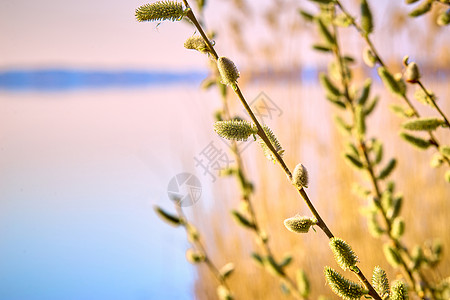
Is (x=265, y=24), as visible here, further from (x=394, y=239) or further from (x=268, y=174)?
(x=394, y=239)

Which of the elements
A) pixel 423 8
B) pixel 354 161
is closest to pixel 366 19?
pixel 423 8

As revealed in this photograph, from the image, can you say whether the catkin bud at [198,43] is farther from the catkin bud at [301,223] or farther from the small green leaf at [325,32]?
the small green leaf at [325,32]

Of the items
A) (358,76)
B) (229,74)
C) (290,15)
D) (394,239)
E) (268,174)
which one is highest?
(290,15)

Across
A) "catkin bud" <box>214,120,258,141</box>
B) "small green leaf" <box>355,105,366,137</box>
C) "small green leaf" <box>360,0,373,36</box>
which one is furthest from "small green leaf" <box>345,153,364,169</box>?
"catkin bud" <box>214,120,258,141</box>

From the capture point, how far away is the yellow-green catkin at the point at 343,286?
0.30m

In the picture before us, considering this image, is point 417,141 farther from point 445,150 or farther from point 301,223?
point 301,223

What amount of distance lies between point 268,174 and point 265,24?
0.50m

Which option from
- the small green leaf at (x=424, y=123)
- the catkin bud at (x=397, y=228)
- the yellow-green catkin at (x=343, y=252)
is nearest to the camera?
the yellow-green catkin at (x=343, y=252)

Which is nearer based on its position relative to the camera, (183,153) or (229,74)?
(229,74)

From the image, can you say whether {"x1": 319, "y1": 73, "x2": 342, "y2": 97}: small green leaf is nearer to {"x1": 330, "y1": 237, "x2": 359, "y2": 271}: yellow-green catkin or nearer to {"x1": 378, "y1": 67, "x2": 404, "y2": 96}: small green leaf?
{"x1": 378, "y1": 67, "x2": 404, "y2": 96}: small green leaf

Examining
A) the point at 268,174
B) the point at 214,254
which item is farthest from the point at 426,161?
the point at 214,254

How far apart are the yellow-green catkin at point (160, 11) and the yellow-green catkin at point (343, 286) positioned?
0.21m

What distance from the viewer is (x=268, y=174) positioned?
4.27 feet

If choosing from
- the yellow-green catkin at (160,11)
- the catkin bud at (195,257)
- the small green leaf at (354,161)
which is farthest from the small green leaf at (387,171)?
the yellow-green catkin at (160,11)
